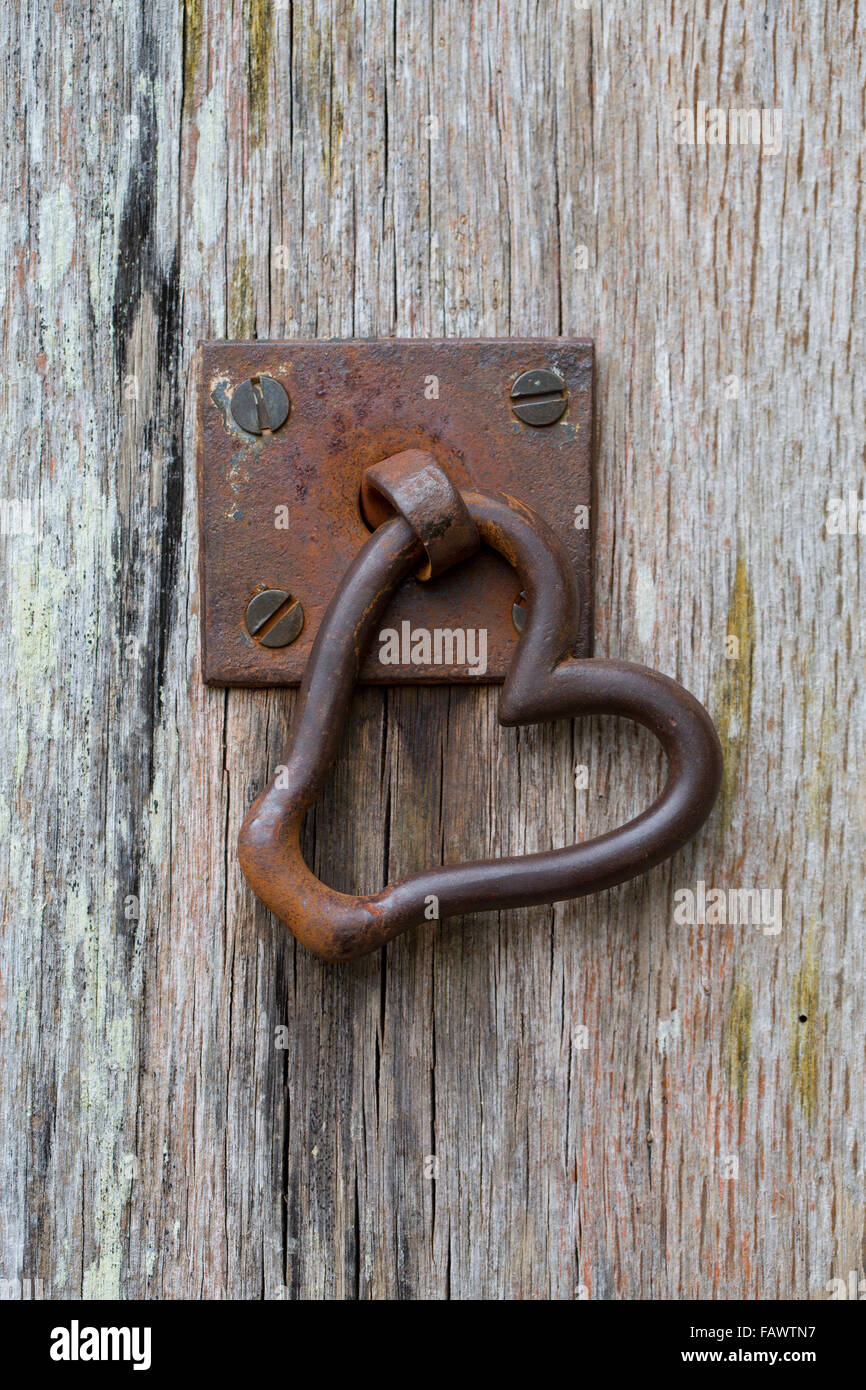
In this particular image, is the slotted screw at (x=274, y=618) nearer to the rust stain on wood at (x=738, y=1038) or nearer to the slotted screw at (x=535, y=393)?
the slotted screw at (x=535, y=393)

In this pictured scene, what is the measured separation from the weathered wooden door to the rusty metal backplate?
0.03m

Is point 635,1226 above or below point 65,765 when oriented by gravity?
below

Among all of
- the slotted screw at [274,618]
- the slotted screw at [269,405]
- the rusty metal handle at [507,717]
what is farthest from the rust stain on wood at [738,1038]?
the slotted screw at [269,405]

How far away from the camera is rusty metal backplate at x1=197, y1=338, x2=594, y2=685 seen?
0.69 m

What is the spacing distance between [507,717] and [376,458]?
20 centimetres

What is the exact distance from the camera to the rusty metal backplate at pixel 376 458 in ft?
2.26

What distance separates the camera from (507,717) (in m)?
0.66

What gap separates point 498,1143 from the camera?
712mm

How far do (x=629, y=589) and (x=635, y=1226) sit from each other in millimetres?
454

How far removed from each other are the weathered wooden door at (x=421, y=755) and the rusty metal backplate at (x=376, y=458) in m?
0.03

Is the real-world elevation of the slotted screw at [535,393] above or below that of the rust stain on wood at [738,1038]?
above

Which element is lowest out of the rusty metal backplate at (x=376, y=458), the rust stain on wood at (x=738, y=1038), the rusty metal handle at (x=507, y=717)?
the rust stain on wood at (x=738, y=1038)
